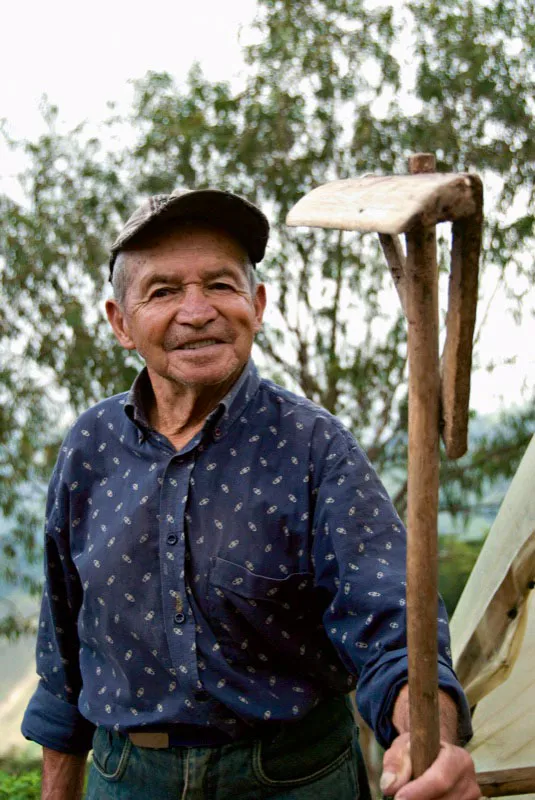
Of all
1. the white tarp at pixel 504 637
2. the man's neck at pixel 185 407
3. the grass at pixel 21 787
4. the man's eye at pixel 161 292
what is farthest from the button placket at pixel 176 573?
the grass at pixel 21 787

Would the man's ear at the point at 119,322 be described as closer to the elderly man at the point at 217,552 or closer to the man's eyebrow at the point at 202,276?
the elderly man at the point at 217,552

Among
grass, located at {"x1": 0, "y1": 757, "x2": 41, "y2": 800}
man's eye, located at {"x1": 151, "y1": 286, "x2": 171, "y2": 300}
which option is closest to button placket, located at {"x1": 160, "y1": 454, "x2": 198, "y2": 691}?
man's eye, located at {"x1": 151, "y1": 286, "x2": 171, "y2": 300}

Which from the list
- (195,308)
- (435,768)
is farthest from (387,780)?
(195,308)

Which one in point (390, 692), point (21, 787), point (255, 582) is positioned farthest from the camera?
point (21, 787)

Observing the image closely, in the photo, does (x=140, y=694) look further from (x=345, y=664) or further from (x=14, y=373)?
(x=14, y=373)

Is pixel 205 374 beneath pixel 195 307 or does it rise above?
beneath

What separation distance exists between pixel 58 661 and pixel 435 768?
3.69 feet

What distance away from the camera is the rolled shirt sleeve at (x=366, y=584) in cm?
168

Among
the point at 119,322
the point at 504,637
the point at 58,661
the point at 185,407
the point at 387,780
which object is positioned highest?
the point at 119,322

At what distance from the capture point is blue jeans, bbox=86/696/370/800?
197 centimetres

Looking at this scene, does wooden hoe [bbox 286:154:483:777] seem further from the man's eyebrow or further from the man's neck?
the man's neck

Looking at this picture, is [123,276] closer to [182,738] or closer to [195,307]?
[195,307]

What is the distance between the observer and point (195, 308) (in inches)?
80.3

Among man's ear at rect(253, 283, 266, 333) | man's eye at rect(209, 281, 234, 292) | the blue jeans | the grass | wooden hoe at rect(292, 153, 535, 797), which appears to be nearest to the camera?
wooden hoe at rect(292, 153, 535, 797)
